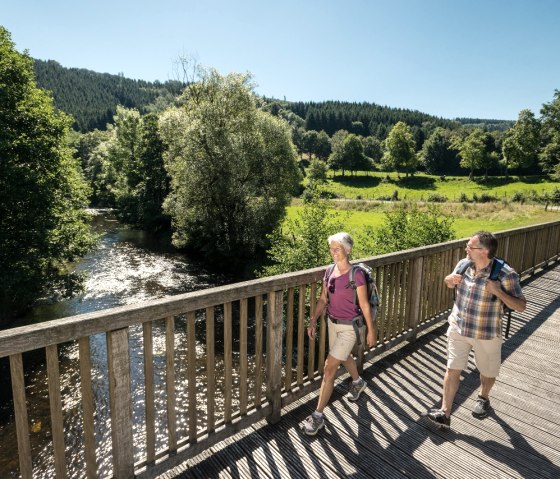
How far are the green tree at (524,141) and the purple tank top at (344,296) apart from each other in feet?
248

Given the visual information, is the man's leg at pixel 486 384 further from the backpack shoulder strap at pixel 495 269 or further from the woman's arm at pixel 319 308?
the woman's arm at pixel 319 308

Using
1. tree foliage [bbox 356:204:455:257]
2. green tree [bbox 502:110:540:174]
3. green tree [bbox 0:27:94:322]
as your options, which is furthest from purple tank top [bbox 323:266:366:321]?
green tree [bbox 502:110:540:174]

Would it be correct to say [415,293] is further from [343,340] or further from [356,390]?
[343,340]

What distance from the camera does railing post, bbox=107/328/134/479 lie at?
2.43 meters

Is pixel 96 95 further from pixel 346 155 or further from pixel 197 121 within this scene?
pixel 197 121

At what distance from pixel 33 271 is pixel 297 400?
12.8m

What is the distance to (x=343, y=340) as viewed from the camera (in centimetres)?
345

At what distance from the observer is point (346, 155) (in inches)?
3428

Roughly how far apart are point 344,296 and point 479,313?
1275mm

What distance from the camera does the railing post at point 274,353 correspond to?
3406mm

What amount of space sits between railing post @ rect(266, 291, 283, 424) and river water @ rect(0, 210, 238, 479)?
1.45 meters

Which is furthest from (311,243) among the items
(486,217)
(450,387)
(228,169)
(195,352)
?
(486,217)

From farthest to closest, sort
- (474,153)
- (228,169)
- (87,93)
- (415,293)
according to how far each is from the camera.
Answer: (87,93)
(474,153)
(228,169)
(415,293)

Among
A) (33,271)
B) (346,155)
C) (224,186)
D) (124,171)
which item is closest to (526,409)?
(33,271)
